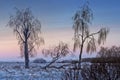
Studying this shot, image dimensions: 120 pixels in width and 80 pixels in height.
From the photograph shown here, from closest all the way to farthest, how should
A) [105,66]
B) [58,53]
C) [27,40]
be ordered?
[105,66] < [58,53] < [27,40]

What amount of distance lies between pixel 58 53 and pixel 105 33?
645 cm

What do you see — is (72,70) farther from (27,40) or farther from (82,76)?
(27,40)

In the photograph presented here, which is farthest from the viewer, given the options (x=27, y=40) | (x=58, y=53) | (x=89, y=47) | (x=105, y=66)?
(x=27, y=40)

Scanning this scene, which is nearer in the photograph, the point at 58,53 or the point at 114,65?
the point at 114,65

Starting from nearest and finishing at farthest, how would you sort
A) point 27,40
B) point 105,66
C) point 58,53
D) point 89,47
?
point 105,66 < point 89,47 < point 58,53 < point 27,40

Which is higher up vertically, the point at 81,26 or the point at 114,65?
the point at 81,26

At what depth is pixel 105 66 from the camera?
13.6 m

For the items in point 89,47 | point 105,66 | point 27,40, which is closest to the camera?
point 105,66

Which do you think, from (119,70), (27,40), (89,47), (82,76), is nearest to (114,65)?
(119,70)

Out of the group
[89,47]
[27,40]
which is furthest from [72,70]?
[27,40]

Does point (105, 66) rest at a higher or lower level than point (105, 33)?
lower

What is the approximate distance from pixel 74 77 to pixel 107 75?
1373 mm

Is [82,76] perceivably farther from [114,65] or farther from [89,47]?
[89,47]

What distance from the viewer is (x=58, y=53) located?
137ft
